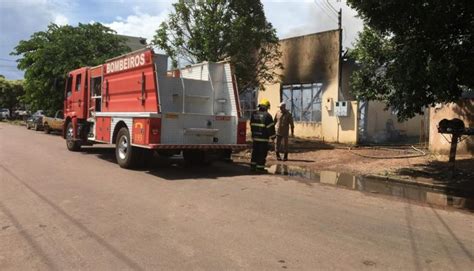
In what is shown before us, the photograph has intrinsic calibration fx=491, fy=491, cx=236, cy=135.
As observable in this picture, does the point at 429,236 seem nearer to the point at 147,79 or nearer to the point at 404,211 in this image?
the point at 404,211

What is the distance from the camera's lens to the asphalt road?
518 centimetres

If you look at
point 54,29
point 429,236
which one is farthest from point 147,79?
point 54,29

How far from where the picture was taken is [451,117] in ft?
46.0

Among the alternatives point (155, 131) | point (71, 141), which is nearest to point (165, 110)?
point (155, 131)

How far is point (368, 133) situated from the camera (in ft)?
63.7

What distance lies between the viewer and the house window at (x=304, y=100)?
69.2 feet

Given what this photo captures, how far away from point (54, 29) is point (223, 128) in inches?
909

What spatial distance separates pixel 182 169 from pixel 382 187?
4.93 m

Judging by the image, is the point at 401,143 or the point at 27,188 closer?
the point at 27,188

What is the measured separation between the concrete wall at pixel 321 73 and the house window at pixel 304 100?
253mm

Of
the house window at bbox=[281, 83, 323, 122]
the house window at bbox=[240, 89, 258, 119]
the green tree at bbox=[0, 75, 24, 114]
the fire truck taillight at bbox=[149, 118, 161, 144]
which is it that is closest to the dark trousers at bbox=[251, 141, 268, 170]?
the fire truck taillight at bbox=[149, 118, 161, 144]

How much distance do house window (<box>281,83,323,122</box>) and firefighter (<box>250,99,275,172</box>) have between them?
8870 millimetres

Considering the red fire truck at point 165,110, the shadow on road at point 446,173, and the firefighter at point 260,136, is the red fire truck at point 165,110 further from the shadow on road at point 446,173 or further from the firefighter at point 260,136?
the shadow on road at point 446,173

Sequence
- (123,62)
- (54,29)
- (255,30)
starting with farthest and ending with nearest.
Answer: (54,29), (255,30), (123,62)
